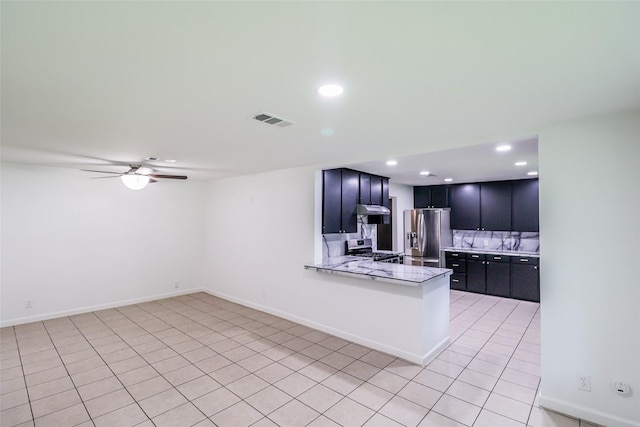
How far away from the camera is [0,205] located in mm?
4625

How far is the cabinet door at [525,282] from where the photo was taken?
586cm

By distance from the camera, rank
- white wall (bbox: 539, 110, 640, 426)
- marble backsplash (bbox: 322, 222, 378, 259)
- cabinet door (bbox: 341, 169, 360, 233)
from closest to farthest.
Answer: white wall (bbox: 539, 110, 640, 426) → cabinet door (bbox: 341, 169, 360, 233) → marble backsplash (bbox: 322, 222, 378, 259)

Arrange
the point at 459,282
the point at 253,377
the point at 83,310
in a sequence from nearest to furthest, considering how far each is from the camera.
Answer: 1. the point at 253,377
2. the point at 83,310
3. the point at 459,282

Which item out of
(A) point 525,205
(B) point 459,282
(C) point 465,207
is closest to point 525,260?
(A) point 525,205

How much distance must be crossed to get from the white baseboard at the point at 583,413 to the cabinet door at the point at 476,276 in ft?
13.3

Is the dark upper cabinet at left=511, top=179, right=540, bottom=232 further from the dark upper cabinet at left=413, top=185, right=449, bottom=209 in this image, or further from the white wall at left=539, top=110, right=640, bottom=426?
the white wall at left=539, top=110, right=640, bottom=426

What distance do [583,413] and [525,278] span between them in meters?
3.96

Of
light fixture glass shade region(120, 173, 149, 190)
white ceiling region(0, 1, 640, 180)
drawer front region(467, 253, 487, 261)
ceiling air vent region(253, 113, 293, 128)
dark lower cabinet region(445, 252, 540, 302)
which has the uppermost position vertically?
ceiling air vent region(253, 113, 293, 128)

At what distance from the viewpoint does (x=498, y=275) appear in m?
6.23

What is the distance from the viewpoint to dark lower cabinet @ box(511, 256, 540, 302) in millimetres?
5852

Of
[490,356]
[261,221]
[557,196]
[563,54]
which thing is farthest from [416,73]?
[261,221]

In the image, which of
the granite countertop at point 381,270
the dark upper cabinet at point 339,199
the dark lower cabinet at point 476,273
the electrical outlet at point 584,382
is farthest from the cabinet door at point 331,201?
the dark lower cabinet at point 476,273

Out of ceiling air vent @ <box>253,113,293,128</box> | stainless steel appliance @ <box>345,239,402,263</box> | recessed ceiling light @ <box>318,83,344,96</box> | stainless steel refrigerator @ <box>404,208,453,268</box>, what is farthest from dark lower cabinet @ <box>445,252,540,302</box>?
recessed ceiling light @ <box>318,83,344,96</box>

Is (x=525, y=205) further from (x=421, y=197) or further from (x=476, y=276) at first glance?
(x=421, y=197)
